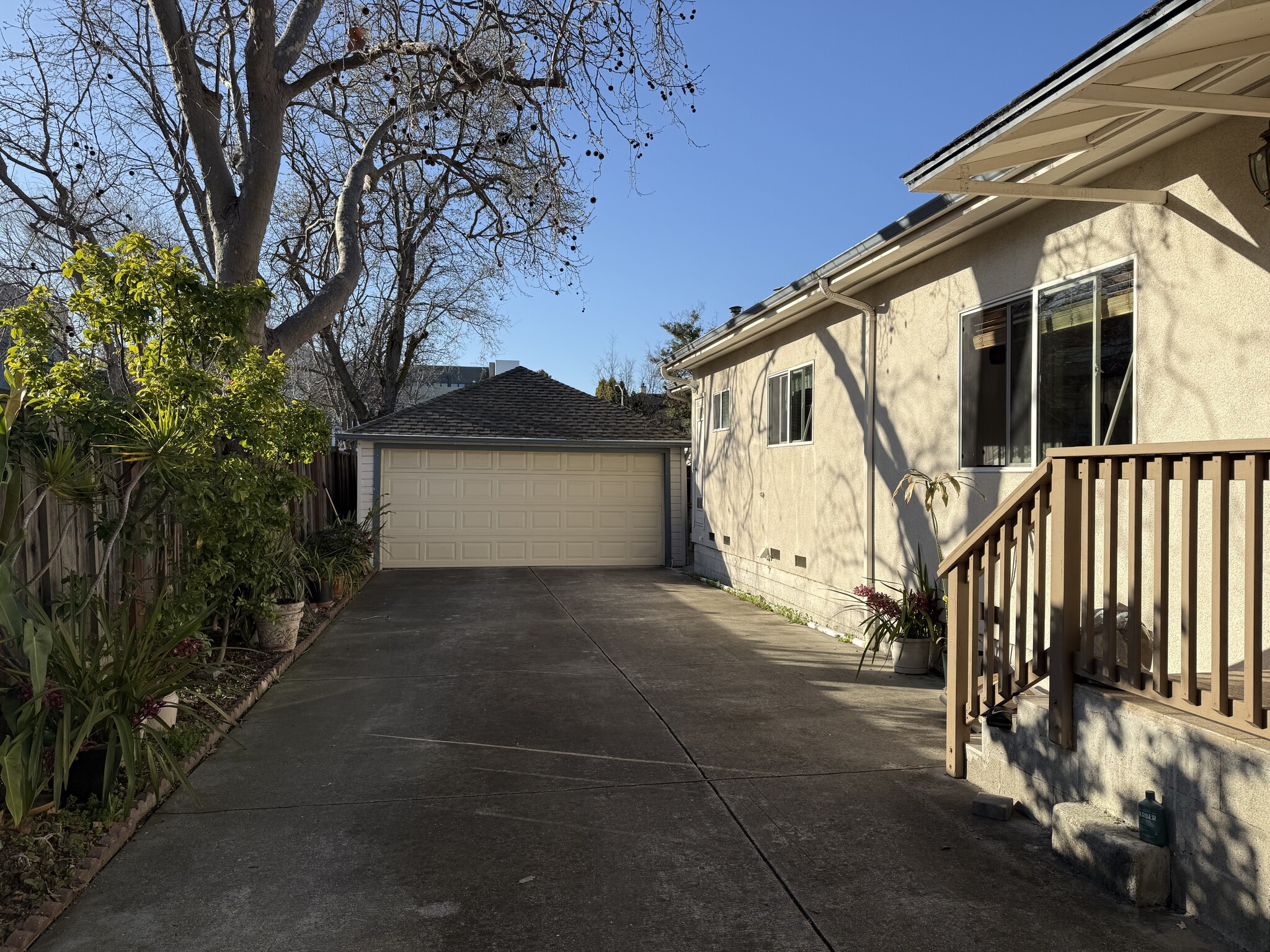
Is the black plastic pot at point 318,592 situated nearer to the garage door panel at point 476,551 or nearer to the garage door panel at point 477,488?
the garage door panel at point 476,551

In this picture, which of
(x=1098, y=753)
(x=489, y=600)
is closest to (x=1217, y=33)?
(x=1098, y=753)

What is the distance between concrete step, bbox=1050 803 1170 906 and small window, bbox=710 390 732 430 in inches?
389

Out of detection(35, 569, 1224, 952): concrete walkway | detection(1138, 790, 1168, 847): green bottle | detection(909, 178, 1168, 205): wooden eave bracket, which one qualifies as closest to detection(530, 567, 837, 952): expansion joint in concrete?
detection(35, 569, 1224, 952): concrete walkway

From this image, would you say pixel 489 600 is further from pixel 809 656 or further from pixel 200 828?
pixel 200 828

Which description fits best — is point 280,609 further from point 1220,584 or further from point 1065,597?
point 1220,584

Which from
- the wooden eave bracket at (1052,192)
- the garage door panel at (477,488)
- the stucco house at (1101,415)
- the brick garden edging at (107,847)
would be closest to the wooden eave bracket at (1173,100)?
the stucco house at (1101,415)

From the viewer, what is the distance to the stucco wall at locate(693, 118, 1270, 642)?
4477mm

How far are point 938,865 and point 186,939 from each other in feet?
9.63

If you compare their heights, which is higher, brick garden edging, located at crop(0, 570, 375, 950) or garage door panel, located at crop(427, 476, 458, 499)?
garage door panel, located at crop(427, 476, 458, 499)

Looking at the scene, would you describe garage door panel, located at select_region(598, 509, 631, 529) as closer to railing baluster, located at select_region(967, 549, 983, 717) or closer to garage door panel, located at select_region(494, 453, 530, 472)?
garage door panel, located at select_region(494, 453, 530, 472)

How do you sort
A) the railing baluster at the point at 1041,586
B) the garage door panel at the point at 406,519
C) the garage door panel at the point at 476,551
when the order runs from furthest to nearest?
1. the garage door panel at the point at 476,551
2. the garage door panel at the point at 406,519
3. the railing baluster at the point at 1041,586

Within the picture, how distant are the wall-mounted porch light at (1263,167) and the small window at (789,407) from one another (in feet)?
19.0

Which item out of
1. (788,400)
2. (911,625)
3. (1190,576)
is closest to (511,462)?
(788,400)

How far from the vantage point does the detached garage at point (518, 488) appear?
15.6 meters
